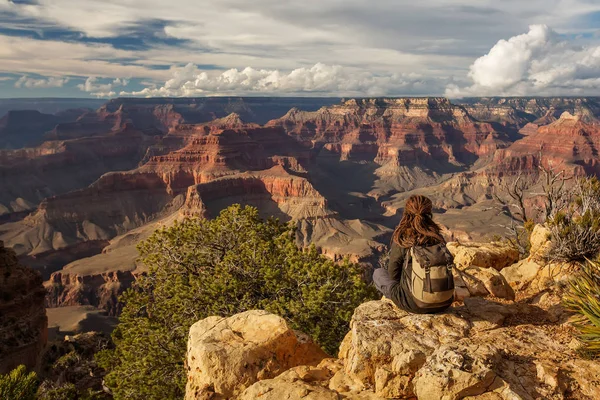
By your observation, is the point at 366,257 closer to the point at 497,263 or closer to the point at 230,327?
the point at 497,263

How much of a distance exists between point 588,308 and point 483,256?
703 centimetres

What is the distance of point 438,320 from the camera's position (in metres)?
9.45

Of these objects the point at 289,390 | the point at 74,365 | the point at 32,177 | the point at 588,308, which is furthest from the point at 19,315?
the point at 32,177

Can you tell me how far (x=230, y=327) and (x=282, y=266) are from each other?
682 cm

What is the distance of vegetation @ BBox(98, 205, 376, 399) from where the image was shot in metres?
15.7

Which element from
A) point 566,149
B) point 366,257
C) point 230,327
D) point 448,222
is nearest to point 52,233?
point 366,257

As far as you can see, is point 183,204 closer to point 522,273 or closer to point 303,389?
point 522,273

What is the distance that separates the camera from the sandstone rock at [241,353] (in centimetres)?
930

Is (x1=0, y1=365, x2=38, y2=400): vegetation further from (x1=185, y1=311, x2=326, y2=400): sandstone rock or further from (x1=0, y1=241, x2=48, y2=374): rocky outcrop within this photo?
(x1=0, y1=241, x2=48, y2=374): rocky outcrop

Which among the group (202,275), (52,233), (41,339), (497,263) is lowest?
(52,233)

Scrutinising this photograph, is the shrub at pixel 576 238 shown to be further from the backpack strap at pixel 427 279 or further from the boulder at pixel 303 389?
the boulder at pixel 303 389

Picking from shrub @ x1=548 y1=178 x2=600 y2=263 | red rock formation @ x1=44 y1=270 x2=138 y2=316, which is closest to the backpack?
shrub @ x1=548 y1=178 x2=600 y2=263

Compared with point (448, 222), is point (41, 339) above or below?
above

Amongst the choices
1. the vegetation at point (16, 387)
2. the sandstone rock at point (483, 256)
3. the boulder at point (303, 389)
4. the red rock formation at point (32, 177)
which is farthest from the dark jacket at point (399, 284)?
the red rock formation at point (32, 177)
